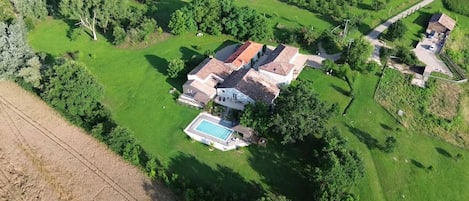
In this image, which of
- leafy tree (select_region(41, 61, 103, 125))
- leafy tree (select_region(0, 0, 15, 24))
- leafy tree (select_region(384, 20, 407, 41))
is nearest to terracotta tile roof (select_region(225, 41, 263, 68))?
leafy tree (select_region(41, 61, 103, 125))

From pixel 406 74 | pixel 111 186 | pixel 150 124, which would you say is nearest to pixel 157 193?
pixel 111 186

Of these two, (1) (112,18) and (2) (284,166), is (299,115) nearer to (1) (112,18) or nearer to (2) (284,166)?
(2) (284,166)

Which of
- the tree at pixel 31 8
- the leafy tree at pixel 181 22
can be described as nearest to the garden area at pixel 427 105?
the leafy tree at pixel 181 22

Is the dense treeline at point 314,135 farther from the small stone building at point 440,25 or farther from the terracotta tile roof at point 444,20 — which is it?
the terracotta tile roof at point 444,20

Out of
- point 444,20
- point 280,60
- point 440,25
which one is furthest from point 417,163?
point 444,20

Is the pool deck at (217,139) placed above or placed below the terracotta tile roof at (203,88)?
below

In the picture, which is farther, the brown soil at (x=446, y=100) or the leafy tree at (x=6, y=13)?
the leafy tree at (x=6, y=13)

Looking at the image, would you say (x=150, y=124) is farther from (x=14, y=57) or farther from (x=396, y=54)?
(x=396, y=54)
